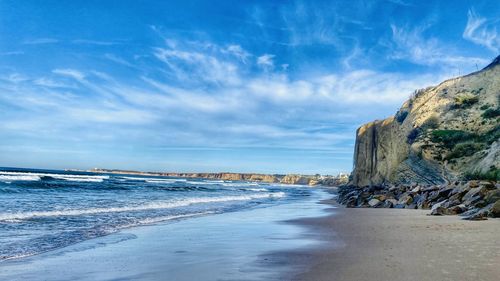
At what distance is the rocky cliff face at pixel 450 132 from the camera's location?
1239 inches

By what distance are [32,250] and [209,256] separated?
409 centimetres

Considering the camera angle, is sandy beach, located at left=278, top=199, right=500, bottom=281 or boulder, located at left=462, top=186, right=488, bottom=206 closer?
sandy beach, located at left=278, top=199, right=500, bottom=281

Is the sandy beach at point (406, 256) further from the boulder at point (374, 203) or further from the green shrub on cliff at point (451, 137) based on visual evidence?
the green shrub on cliff at point (451, 137)

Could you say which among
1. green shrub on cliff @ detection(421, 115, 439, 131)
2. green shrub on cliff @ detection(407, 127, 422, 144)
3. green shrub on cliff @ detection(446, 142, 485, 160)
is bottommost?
green shrub on cliff @ detection(446, 142, 485, 160)

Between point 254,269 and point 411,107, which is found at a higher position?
point 411,107

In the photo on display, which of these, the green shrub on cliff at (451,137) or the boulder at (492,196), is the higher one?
the green shrub on cliff at (451,137)

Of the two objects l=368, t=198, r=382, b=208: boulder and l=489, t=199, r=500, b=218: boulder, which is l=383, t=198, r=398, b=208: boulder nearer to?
l=368, t=198, r=382, b=208: boulder

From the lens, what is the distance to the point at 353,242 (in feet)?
30.5

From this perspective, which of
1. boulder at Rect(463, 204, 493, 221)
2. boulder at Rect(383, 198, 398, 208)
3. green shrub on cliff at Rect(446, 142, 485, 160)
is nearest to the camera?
boulder at Rect(463, 204, 493, 221)

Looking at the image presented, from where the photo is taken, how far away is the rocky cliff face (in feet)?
103

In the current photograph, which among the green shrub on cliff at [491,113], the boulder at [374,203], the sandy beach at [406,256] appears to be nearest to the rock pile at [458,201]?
the boulder at [374,203]

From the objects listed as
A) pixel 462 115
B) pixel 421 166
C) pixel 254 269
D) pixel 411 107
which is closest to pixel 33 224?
pixel 254 269

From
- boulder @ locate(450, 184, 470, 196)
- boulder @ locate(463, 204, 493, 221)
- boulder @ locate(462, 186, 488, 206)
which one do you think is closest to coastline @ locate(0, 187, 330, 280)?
boulder @ locate(463, 204, 493, 221)

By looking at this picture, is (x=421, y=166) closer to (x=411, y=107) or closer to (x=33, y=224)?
(x=411, y=107)
